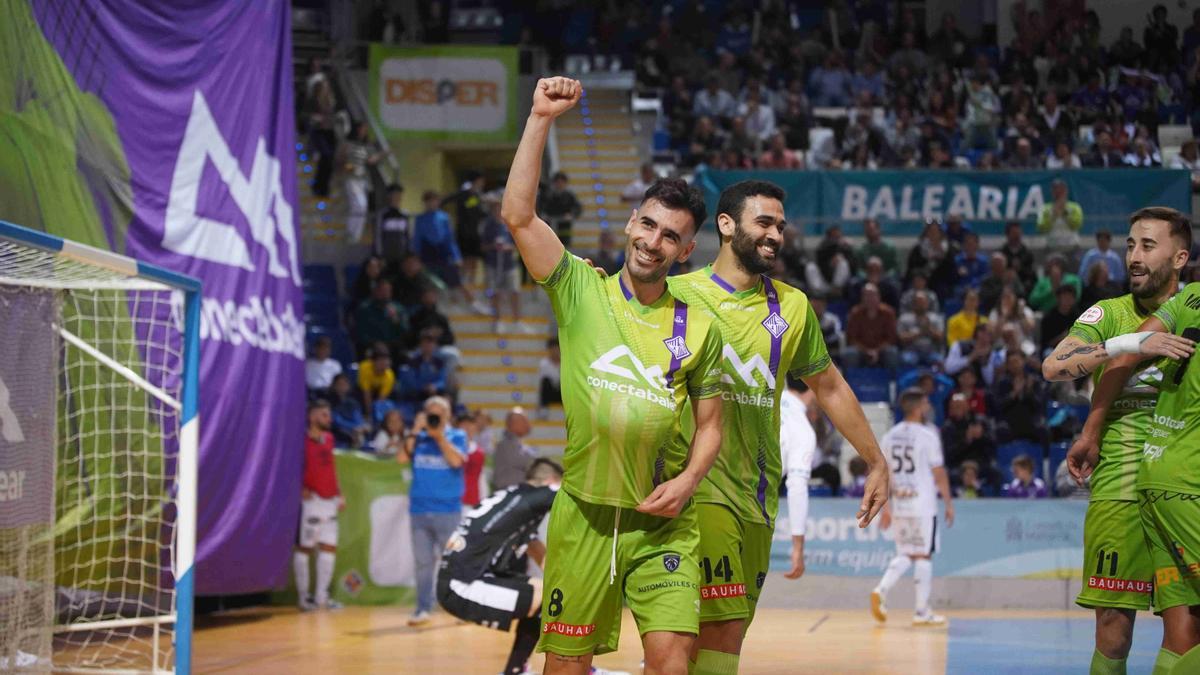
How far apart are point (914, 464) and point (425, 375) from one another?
23.9ft

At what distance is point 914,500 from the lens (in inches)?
576

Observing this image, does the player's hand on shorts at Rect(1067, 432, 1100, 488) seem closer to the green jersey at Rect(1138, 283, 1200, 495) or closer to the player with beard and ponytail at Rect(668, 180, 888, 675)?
the green jersey at Rect(1138, 283, 1200, 495)

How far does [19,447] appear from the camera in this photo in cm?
853

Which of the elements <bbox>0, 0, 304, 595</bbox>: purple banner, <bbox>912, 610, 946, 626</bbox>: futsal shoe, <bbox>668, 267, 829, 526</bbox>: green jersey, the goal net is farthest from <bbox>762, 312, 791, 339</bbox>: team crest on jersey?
<bbox>912, 610, 946, 626</bbox>: futsal shoe

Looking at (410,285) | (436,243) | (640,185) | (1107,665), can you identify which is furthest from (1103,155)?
(1107,665)

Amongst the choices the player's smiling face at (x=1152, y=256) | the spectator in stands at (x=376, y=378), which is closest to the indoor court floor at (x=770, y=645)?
the spectator in stands at (x=376, y=378)

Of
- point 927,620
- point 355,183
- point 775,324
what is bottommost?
point 927,620

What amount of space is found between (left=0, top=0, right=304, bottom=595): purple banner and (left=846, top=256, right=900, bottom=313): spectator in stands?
876 centimetres

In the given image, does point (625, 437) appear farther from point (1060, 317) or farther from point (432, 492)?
point (1060, 317)

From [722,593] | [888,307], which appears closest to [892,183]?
[888,307]

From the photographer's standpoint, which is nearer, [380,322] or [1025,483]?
[1025,483]

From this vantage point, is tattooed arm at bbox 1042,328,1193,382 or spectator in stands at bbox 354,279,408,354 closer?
tattooed arm at bbox 1042,328,1193,382

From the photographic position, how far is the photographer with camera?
48.9 ft

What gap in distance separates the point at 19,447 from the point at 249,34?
20.5 ft
